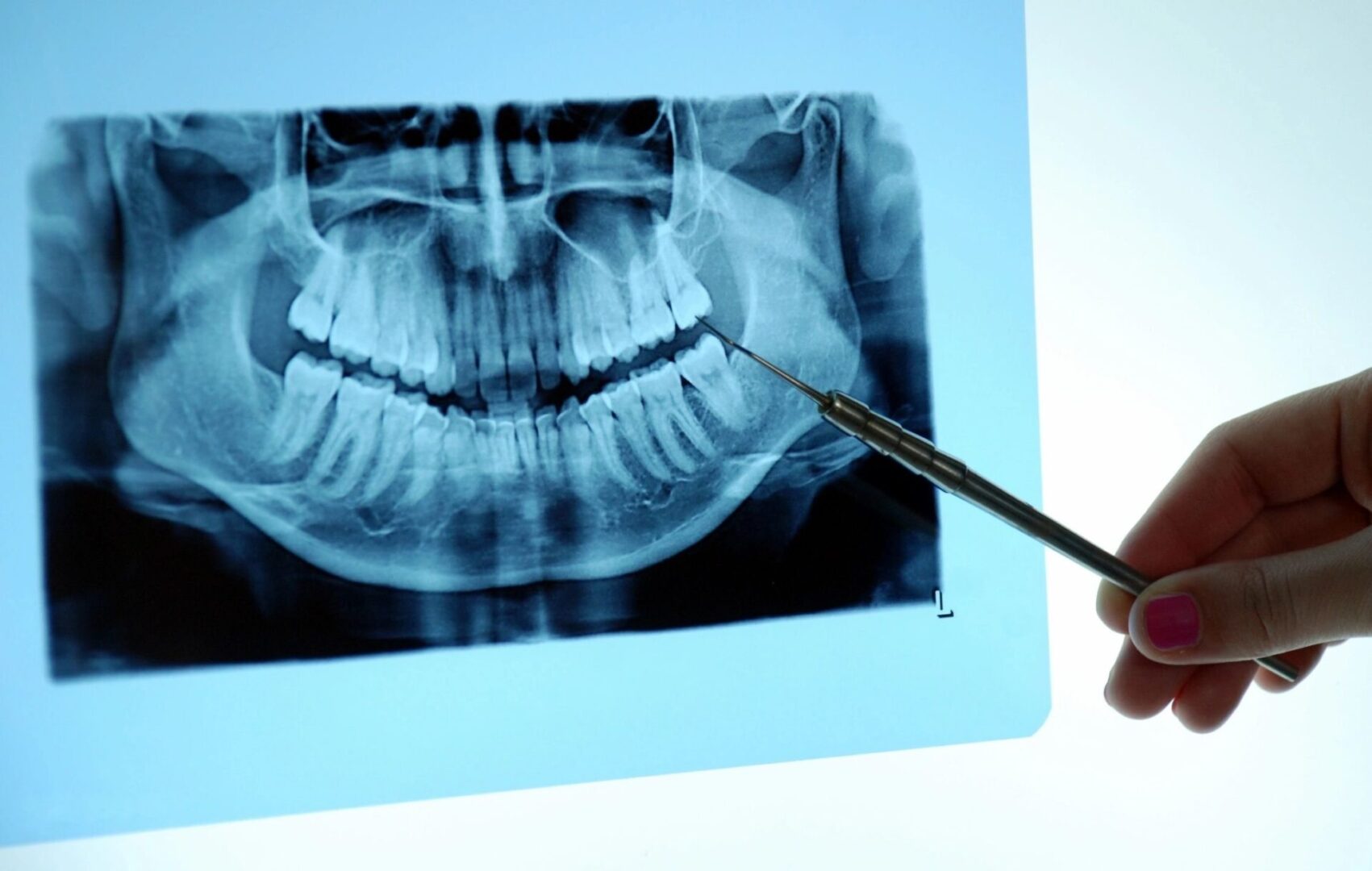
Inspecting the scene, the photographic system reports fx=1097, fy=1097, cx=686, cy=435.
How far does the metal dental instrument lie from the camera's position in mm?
589

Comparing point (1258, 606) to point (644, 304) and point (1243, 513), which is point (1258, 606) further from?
point (644, 304)

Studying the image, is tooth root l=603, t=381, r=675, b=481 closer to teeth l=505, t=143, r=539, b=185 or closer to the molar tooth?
the molar tooth

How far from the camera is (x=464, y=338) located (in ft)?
2.36

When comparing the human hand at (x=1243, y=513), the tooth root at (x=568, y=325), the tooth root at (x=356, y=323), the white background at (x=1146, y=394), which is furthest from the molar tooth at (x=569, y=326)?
the human hand at (x=1243, y=513)

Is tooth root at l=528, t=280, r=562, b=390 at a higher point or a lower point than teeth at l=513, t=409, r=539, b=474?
higher

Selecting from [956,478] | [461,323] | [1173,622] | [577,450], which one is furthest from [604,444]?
[1173,622]

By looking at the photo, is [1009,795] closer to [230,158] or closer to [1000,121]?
[1000,121]

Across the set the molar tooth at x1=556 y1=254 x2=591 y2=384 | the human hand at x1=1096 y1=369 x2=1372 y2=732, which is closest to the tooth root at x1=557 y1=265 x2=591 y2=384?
the molar tooth at x1=556 y1=254 x2=591 y2=384

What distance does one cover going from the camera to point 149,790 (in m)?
0.67

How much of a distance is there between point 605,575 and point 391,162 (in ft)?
0.99

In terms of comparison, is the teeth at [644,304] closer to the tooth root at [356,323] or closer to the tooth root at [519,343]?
the tooth root at [519,343]

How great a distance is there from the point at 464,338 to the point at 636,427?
0.13m

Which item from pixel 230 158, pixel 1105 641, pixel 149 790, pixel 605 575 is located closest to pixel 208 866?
pixel 149 790

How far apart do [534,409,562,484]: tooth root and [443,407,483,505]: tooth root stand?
41mm
